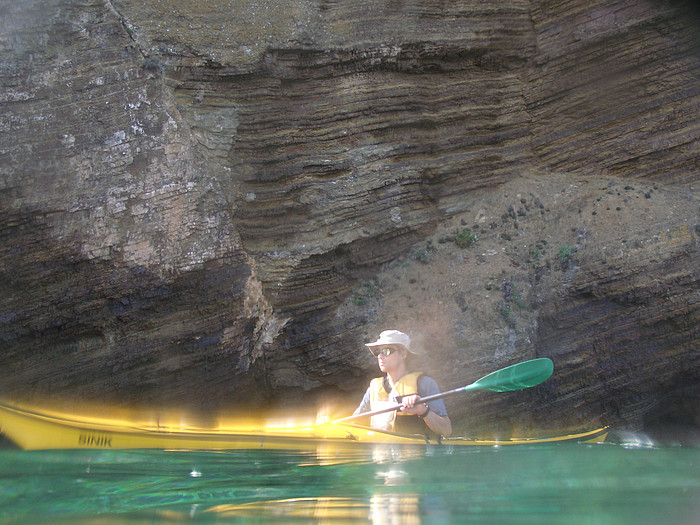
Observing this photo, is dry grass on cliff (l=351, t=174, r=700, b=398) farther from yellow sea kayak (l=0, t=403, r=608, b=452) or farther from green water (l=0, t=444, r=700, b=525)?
green water (l=0, t=444, r=700, b=525)

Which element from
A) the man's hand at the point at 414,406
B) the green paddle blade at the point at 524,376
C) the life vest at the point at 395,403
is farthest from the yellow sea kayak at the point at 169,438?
the green paddle blade at the point at 524,376

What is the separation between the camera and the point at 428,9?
762cm

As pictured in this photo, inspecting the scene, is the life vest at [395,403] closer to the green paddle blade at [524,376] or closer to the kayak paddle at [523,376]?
the kayak paddle at [523,376]

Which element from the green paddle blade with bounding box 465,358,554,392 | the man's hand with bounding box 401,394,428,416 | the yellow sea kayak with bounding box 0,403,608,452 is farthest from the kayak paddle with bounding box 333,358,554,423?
the man's hand with bounding box 401,394,428,416

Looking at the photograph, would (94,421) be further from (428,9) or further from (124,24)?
(428,9)

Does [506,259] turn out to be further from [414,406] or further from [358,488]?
[358,488]

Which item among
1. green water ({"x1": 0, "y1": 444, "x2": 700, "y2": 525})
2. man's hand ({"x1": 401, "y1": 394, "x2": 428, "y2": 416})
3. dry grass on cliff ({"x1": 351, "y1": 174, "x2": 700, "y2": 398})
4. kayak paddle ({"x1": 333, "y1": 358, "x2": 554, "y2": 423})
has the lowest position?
green water ({"x1": 0, "y1": 444, "x2": 700, "y2": 525})

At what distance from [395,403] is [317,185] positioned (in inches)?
119

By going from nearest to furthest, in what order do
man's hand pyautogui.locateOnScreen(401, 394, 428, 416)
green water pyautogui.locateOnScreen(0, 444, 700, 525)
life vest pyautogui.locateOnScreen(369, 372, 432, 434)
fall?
green water pyautogui.locateOnScreen(0, 444, 700, 525) → man's hand pyautogui.locateOnScreen(401, 394, 428, 416) → life vest pyautogui.locateOnScreen(369, 372, 432, 434)

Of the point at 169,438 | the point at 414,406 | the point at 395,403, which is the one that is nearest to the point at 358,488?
the point at 414,406

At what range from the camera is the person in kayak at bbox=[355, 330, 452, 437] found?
4.59m

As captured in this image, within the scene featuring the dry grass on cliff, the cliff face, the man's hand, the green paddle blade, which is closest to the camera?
the man's hand

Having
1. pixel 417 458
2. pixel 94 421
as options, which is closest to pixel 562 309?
pixel 417 458

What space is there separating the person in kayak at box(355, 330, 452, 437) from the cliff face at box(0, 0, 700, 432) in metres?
1.50
